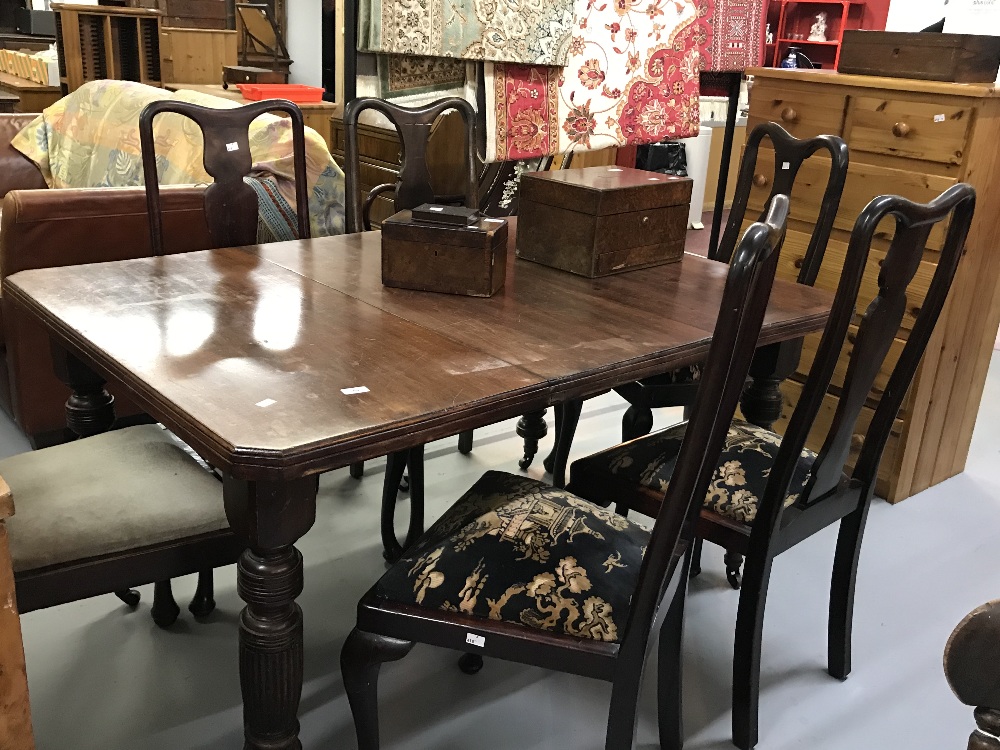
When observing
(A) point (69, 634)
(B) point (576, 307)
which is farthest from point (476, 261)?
(A) point (69, 634)

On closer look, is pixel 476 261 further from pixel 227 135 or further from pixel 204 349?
pixel 227 135

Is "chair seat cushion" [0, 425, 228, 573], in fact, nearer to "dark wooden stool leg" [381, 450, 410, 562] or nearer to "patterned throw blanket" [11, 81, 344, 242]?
"dark wooden stool leg" [381, 450, 410, 562]

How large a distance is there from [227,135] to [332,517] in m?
0.96

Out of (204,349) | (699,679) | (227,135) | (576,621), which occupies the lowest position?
(699,679)

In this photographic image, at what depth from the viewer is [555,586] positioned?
134 cm

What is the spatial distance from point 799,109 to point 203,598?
2049 mm

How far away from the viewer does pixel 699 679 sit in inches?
73.8

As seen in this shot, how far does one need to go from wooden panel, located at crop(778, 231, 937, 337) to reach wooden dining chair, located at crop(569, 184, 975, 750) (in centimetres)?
85

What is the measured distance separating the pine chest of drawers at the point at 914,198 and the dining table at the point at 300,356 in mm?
803

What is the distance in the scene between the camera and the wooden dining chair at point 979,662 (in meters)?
0.58

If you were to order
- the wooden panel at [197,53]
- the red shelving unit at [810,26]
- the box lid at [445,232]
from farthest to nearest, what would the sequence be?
the red shelving unit at [810,26], the wooden panel at [197,53], the box lid at [445,232]

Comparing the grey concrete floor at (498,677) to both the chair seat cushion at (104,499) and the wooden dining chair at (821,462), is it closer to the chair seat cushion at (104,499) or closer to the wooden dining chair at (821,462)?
the wooden dining chair at (821,462)

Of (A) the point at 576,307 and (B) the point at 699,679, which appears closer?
(A) the point at 576,307

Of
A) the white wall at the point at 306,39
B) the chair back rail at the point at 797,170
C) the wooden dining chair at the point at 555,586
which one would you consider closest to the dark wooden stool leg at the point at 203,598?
the wooden dining chair at the point at 555,586
